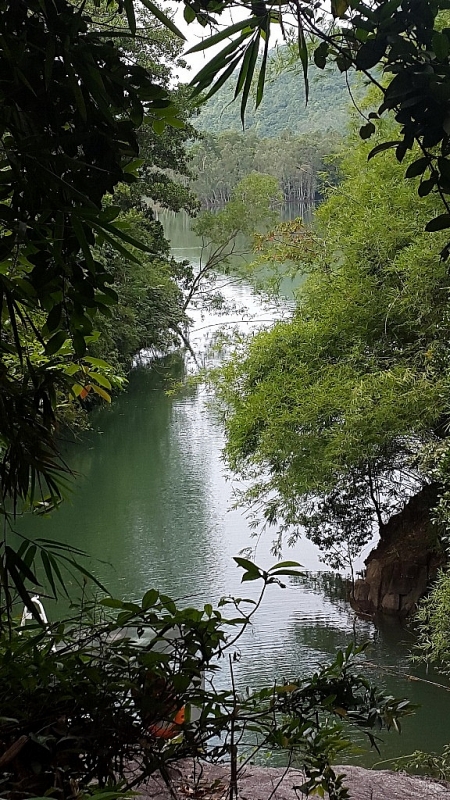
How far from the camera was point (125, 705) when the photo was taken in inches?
25.2

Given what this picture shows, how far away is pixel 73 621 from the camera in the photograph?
0.75 m

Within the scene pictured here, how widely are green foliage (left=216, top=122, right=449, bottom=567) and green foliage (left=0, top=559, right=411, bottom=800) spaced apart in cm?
354

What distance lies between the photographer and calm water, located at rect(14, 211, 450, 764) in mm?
4410

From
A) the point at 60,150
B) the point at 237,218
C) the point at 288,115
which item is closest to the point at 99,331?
the point at 60,150

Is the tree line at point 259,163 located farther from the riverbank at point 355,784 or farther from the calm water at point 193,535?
the riverbank at point 355,784

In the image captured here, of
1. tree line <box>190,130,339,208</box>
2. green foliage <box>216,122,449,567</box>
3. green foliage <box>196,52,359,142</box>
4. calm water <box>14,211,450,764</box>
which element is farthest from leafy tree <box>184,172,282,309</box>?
green foliage <box>216,122,449,567</box>

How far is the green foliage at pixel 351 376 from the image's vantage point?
4477 mm

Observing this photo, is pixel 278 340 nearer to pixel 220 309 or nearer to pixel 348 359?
pixel 348 359

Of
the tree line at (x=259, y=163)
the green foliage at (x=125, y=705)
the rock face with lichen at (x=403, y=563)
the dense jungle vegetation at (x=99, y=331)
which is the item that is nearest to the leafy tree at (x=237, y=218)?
the tree line at (x=259, y=163)

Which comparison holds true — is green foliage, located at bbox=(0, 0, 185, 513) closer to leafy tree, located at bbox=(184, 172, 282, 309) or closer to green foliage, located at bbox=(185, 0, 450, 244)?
green foliage, located at bbox=(185, 0, 450, 244)

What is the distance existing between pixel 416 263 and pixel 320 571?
2.32m

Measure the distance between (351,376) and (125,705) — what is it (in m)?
4.23

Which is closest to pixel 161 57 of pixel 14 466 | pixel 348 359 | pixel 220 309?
pixel 220 309

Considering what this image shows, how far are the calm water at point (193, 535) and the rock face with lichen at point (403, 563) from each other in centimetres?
15
